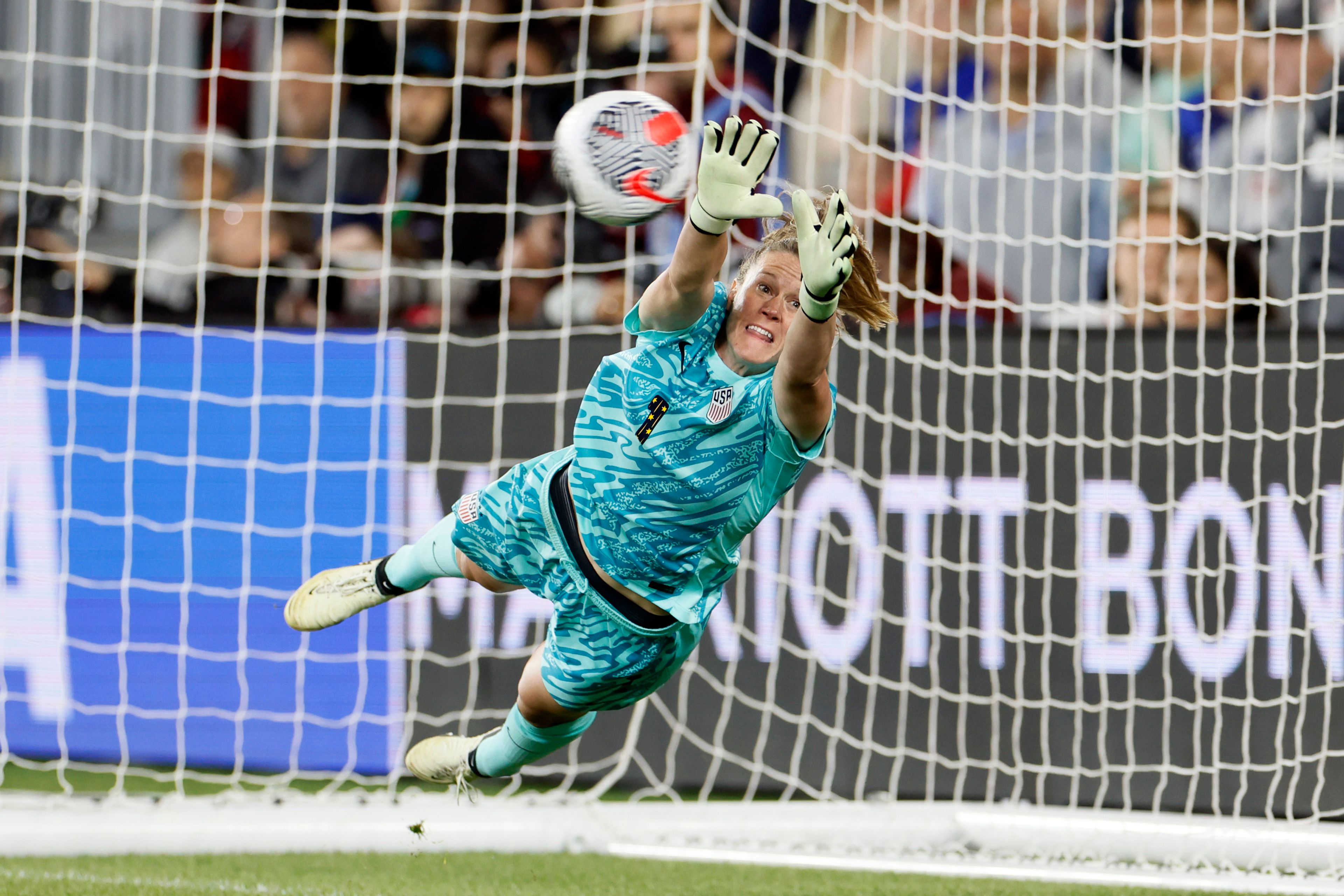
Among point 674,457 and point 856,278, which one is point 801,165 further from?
point 674,457

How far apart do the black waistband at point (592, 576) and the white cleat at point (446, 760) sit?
705mm

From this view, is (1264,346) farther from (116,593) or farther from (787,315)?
(116,593)

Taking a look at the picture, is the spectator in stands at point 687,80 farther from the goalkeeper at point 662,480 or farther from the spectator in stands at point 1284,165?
the goalkeeper at point 662,480

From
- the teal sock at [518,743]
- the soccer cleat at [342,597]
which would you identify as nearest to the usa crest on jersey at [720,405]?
the teal sock at [518,743]

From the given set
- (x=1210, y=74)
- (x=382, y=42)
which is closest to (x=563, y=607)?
(x=1210, y=74)

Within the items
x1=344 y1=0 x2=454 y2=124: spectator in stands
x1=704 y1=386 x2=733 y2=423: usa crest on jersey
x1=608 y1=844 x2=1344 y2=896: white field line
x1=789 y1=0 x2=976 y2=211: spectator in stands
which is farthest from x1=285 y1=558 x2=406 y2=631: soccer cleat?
x1=344 y1=0 x2=454 y2=124: spectator in stands

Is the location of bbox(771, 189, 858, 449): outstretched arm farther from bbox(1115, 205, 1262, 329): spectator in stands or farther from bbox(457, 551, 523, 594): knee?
bbox(1115, 205, 1262, 329): spectator in stands

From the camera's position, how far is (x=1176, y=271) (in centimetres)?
583

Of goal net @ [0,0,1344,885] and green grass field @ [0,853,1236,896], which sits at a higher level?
goal net @ [0,0,1344,885]

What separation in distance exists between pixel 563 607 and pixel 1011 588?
95.8 inches

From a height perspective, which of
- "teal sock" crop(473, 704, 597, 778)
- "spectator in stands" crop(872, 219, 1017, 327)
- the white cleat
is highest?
"spectator in stands" crop(872, 219, 1017, 327)

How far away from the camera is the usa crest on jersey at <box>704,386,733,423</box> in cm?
332

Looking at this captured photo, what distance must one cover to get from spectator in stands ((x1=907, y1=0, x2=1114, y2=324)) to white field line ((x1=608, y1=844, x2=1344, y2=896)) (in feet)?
7.30

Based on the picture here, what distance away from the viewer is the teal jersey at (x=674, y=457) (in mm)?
3324
